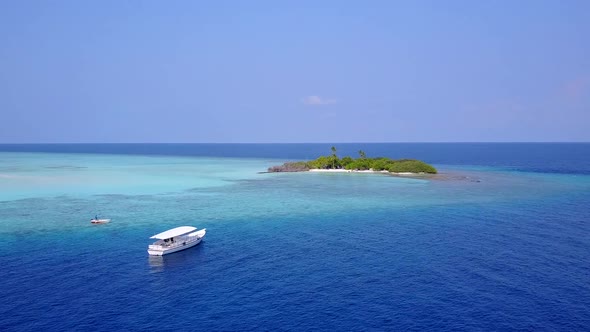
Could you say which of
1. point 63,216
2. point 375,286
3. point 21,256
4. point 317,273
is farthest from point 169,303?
point 63,216

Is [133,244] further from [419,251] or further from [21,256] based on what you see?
[419,251]

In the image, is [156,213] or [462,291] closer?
[462,291]

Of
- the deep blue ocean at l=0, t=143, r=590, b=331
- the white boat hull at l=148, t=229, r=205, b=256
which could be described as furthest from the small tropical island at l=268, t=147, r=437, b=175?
the white boat hull at l=148, t=229, r=205, b=256

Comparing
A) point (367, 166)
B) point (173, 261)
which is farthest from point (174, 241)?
point (367, 166)

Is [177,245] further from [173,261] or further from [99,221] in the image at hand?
[99,221]

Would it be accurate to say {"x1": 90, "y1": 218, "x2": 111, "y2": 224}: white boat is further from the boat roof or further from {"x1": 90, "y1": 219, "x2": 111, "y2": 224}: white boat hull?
the boat roof

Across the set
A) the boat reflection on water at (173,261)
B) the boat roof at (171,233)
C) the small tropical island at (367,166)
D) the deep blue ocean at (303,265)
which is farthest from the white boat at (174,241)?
the small tropical island at (367,166)

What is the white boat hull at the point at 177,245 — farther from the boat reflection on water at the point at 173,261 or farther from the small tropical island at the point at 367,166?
the small tropical island at the point at 367,166
